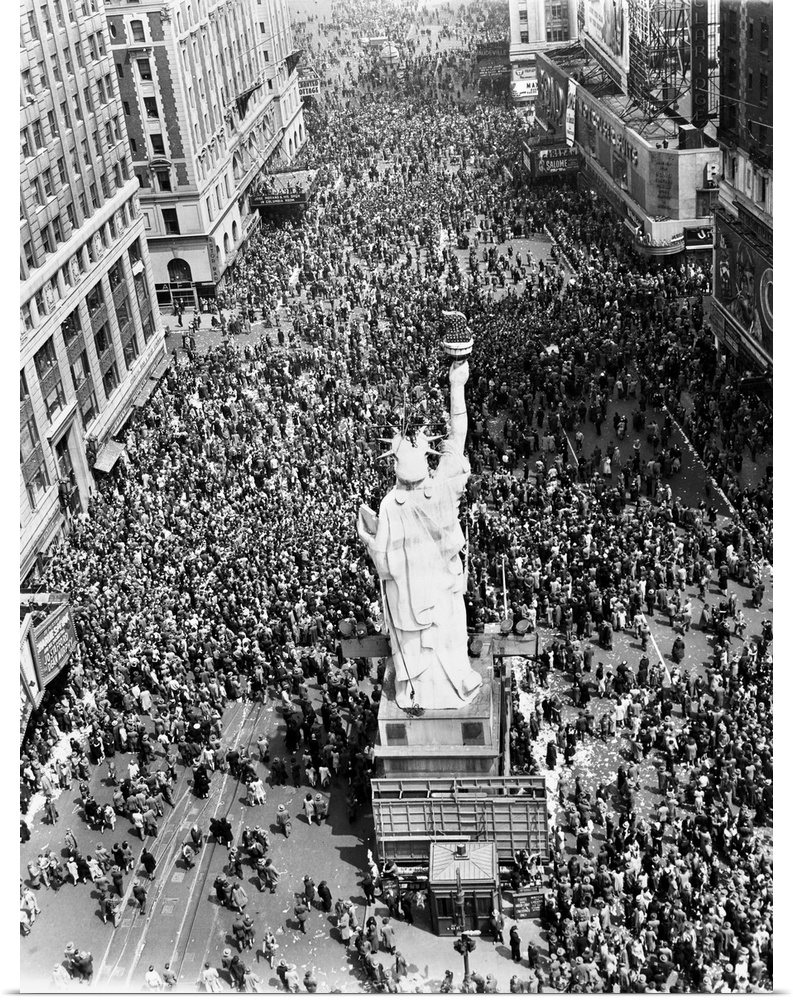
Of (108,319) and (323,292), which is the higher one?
(108,319)

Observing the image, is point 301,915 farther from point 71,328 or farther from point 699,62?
point 699,62

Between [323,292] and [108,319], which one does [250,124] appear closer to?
[323,292]

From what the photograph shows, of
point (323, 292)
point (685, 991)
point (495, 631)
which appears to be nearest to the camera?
point (685, 991)

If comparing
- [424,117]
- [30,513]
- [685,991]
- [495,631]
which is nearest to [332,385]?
[30,513]

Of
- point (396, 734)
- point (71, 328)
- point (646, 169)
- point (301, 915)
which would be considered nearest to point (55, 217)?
point (71, 328)

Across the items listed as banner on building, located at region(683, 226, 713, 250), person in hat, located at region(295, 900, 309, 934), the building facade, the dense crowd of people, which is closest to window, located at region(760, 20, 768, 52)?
the building facade

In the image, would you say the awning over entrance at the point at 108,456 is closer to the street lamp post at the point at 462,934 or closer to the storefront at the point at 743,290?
the storefront at the point at 743,290

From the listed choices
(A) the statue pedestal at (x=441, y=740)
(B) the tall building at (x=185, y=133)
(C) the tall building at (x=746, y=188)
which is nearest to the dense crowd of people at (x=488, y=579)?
(C) the tall building at (x=746, y=188)
